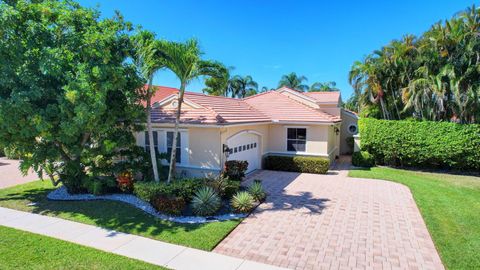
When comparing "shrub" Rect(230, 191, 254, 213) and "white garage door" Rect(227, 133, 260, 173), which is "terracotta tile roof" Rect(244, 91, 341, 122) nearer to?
"white garage door" Rect(227, 133, 260, 173)

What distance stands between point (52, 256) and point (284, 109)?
A: 630 inches

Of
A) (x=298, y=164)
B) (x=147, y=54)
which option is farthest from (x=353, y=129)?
(x=147, y=54)

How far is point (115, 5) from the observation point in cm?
1094

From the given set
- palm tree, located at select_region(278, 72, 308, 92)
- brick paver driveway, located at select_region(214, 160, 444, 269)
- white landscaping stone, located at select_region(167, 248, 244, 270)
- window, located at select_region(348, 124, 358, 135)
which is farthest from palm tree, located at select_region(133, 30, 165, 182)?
palm tree, located at select_region(278, 72, 308, 92)

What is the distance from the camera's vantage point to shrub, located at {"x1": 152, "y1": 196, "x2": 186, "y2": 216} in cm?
948

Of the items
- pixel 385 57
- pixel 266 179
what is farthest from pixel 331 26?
pixel 266 179

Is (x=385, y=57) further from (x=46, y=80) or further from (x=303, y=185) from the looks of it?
(x=46, y=80)

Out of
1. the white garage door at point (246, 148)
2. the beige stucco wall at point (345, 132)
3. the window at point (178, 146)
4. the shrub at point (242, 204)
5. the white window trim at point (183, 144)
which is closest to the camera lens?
the shrub at point (242, 204)

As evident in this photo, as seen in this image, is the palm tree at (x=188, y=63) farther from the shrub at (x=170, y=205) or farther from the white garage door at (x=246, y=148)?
the white garage door at (x=246, y=148)

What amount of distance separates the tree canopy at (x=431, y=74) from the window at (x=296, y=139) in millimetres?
8575

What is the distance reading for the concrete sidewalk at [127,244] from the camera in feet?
21.2

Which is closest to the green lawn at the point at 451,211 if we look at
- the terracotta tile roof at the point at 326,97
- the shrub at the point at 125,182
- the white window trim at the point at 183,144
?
the terracotta tile roof at the point at 326,97

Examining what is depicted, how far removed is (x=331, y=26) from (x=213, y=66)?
51.4ft

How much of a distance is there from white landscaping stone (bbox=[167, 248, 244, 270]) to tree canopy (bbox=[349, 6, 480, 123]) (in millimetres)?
19158
